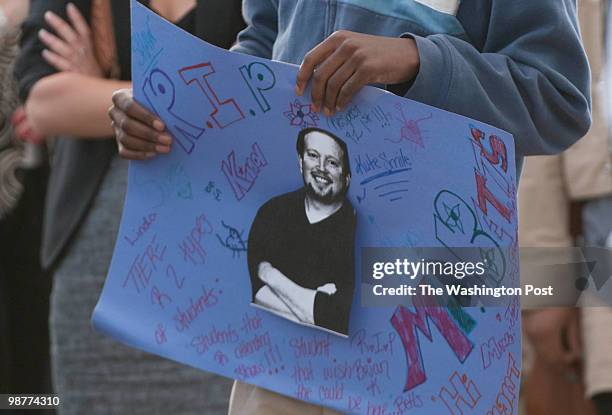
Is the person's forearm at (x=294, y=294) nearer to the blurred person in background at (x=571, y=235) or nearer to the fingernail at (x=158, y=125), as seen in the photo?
the fingernail at (x=158, y=125)

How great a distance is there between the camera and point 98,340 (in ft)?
10.4

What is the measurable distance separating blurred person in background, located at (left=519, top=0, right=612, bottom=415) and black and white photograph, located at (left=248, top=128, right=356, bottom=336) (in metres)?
1.66

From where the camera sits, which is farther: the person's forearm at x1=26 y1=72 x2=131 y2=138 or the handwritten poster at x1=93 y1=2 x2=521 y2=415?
the person's forearm at x1=26 y1=72 x2=131 y2=138

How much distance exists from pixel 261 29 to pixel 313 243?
0.61 m

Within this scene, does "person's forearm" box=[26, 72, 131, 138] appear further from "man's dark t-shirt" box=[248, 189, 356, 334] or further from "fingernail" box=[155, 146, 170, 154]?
"man's dark t-shirt" box=[248, 189, 356, 334]

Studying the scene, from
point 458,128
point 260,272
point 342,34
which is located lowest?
point 260,272

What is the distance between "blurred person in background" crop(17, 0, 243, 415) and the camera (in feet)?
10.3

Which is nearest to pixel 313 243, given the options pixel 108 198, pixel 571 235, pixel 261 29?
pixel 261 29

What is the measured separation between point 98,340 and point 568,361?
4.56 feet

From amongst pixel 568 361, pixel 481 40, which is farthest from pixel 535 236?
pixel 481 40

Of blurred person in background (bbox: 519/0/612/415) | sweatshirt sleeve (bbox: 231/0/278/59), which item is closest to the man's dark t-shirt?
sweatshirt sleeve (bbox: 231/0/278/59)

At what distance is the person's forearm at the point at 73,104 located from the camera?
3131 mm

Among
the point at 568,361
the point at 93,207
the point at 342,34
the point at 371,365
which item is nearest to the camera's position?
the point at 342,34

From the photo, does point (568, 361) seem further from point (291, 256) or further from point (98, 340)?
point (291, 256)
